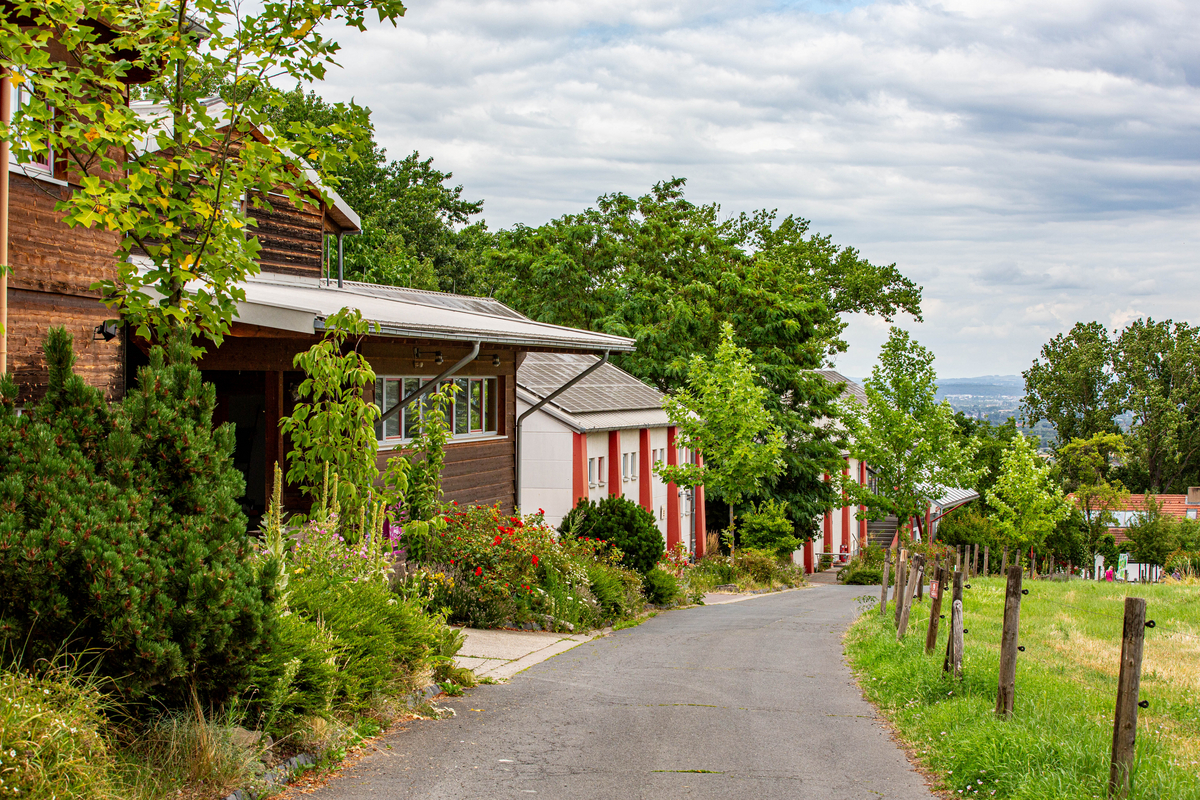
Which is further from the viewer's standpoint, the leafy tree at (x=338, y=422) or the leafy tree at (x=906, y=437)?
the leafy tree at (x=906, y=437)

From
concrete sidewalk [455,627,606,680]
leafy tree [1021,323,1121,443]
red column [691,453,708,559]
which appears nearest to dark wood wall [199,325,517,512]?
concrete sidewalk [455,627,606,680]

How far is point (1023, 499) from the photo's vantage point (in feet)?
124

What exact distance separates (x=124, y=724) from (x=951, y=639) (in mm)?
6849

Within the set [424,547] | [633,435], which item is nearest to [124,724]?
[424,547]

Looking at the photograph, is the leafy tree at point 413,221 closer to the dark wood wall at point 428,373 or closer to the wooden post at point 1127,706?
the dark wood wall at point 428,373

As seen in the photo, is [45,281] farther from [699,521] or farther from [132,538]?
[699,521]

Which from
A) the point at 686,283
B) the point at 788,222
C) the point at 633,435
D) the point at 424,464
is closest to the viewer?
the point at 424,464

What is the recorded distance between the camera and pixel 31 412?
19.1ft

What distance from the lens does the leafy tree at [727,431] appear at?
27.0 m

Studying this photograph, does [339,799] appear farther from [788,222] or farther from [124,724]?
[788,222]

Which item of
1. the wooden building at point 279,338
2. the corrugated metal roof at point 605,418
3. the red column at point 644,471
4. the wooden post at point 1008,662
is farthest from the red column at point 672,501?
the wooden post at point 1008,662

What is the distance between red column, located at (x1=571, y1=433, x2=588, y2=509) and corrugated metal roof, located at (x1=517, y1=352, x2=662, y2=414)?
2.83 feet

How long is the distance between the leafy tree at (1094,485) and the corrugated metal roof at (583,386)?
3328 cm

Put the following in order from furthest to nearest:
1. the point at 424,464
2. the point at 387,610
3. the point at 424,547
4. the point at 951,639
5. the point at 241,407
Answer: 1. the point at 241,407
2. the point at 424,547
3. the point at 424,464
4. the point at 951,639
5. the point at 387,610
